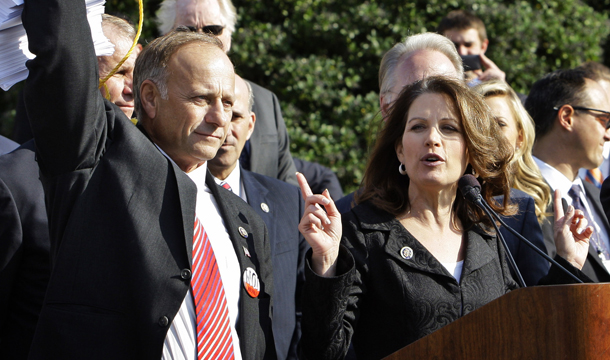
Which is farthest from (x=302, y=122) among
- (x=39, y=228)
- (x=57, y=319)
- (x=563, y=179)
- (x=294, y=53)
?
(x=57, y=319)

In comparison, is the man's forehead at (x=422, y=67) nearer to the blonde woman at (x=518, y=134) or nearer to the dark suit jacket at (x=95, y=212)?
the blonde woman at (x=518, y=134)

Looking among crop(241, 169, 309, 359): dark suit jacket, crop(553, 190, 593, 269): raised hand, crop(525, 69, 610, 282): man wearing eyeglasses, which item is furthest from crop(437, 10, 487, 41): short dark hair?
crop(553, 190, 593, 269): raised hand

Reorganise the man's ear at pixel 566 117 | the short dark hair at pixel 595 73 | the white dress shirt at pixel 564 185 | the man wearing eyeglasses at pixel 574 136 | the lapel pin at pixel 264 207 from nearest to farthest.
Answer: the lapel pin at pixel 264 207 < the white dress shirt at pixel 564 185 < the man wearing eyeglasses at pixel 574 136 < the man's ear at pixel 566 117 < the short dark hair at pixel 595 73

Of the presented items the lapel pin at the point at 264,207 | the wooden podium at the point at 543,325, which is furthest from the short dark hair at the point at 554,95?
the wooden podium at the point at 543,325

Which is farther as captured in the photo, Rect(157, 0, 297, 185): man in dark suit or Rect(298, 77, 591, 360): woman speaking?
Rect(157, 0, 297, 185): man in dark suit

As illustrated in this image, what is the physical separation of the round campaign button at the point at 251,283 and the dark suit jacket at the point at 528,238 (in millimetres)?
1287

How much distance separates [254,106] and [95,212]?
274 cm

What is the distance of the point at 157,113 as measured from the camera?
2.64 meters

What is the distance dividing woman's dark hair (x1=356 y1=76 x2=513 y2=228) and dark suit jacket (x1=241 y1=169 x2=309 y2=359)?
46 cm

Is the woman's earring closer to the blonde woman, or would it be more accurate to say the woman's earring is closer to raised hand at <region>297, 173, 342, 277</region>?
raised hand at <region>297, 173, 342, 277</region>

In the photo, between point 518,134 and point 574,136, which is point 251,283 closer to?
point 518,134

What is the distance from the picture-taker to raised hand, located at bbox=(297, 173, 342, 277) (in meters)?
2.58

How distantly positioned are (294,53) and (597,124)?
4.62 m

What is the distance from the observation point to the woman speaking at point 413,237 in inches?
103
